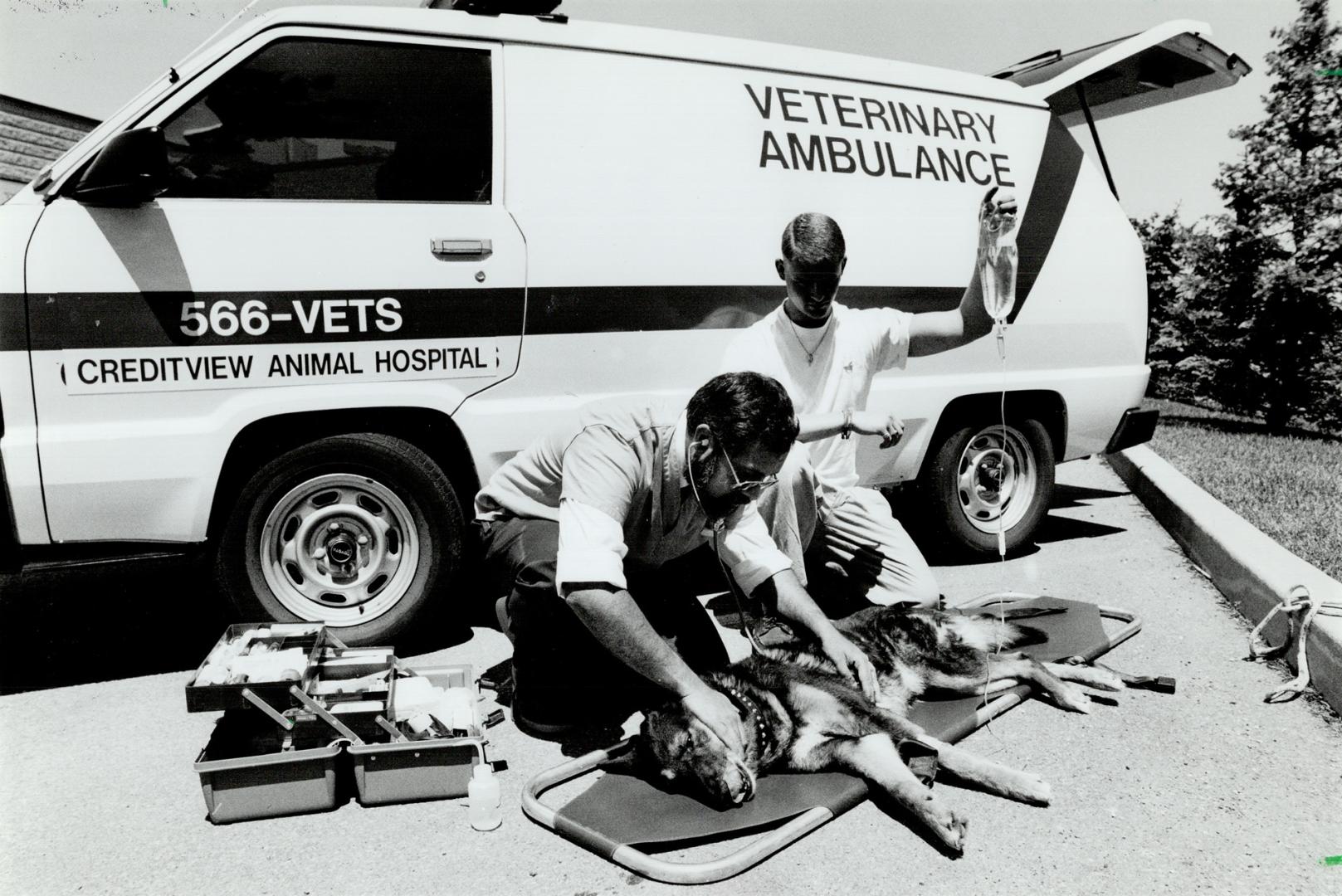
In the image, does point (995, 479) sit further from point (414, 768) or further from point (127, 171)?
point (127, 171)

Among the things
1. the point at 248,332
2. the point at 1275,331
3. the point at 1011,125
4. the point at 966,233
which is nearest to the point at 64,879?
the point at 248,332

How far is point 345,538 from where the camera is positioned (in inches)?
146

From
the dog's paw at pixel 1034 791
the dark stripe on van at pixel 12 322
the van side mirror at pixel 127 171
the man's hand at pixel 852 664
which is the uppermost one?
the van side mirror at pixel 127 171

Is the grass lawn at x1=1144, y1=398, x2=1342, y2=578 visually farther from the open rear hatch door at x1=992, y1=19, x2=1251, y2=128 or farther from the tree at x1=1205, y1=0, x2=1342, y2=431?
the open rear hatch door at x1=992, y1=19, x2=1251, y2=128

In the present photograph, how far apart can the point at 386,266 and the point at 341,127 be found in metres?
0.57

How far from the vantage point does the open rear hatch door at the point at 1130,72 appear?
5.00 meters

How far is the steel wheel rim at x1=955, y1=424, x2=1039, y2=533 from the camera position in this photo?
508cm

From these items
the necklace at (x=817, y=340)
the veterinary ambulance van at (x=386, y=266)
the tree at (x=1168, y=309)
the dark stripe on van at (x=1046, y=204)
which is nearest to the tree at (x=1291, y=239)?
the tree at (x=1168, y=309)

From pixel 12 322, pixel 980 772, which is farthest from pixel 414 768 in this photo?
pixel 12 322

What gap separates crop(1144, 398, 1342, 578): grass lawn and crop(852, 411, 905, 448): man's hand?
90.1 inches

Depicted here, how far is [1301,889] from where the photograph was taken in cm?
231

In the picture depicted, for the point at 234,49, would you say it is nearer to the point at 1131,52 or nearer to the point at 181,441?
the point at 181,441

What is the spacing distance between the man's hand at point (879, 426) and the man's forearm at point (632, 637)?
129 cm

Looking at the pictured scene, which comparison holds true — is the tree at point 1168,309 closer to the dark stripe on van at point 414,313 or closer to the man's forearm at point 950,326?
the man's forearm at point 950,326
